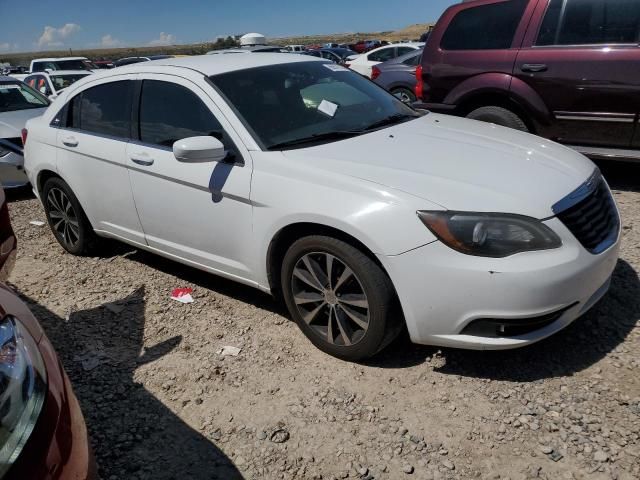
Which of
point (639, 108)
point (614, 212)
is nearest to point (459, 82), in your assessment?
point (639, 108)

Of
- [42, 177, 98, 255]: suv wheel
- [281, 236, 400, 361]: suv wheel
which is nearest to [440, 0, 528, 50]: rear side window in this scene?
[281, 236, 400, 361]: suv wheel

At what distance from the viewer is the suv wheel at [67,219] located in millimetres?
4613

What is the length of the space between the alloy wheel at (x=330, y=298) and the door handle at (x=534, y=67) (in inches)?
143

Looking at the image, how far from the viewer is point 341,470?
2420mm

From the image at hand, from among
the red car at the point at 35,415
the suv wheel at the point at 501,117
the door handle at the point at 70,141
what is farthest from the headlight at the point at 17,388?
the suv wheel at the point at 501,117

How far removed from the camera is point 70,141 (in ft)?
14.4

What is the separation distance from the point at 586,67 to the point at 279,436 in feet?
14.6

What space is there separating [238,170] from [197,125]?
0.52 meters

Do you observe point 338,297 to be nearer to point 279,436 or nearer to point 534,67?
point 279,436

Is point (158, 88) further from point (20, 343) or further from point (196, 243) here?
point (20, 343)

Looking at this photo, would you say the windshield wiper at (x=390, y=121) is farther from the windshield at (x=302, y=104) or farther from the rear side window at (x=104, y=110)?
the rear side window at (x=104, y=110)

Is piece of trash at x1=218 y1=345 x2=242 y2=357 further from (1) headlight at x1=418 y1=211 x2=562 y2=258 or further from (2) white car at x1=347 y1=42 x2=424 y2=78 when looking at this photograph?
(2) white car at x1=347 y1=42 x2=424 y2=78

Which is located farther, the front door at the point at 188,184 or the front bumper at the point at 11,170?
the front bumper at the point at 11,170

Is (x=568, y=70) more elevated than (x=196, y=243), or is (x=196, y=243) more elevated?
(x=568, y=70)
